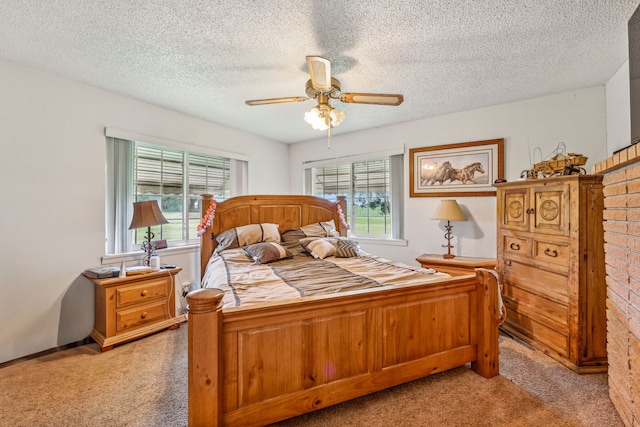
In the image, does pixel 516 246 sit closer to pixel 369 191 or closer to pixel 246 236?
pixel 369 191

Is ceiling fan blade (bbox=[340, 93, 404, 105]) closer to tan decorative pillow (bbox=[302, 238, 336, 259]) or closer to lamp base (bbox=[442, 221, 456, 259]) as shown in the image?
tan decorative pillow (bbox=[302, 238, 336, 259])

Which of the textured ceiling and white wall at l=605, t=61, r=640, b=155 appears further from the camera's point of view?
white wall at l=605, t=61, r=640, b=155

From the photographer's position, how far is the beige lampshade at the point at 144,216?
2784 millimetres

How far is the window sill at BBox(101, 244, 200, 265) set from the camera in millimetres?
2834

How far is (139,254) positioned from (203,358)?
87.1 inches

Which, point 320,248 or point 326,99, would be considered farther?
point 320,248

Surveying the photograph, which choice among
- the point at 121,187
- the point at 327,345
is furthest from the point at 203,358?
the point at 121,187

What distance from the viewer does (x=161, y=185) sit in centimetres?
340

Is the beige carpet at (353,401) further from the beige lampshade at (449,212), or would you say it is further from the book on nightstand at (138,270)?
the beige lampshade at (449,212)

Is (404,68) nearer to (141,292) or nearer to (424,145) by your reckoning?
(424,145)

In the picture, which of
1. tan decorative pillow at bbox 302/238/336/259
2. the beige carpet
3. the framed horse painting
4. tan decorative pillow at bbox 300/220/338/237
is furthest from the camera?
tan decorative pillow at bbox 300/220/338/237

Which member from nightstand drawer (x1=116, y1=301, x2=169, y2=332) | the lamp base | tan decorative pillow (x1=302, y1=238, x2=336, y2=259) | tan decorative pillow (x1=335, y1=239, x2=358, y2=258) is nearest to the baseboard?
nightstand drawer (x1=116, y1=301, x2=169, y2=332)

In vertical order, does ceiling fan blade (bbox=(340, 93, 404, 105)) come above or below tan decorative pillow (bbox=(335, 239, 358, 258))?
above

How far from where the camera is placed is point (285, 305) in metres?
1.53
